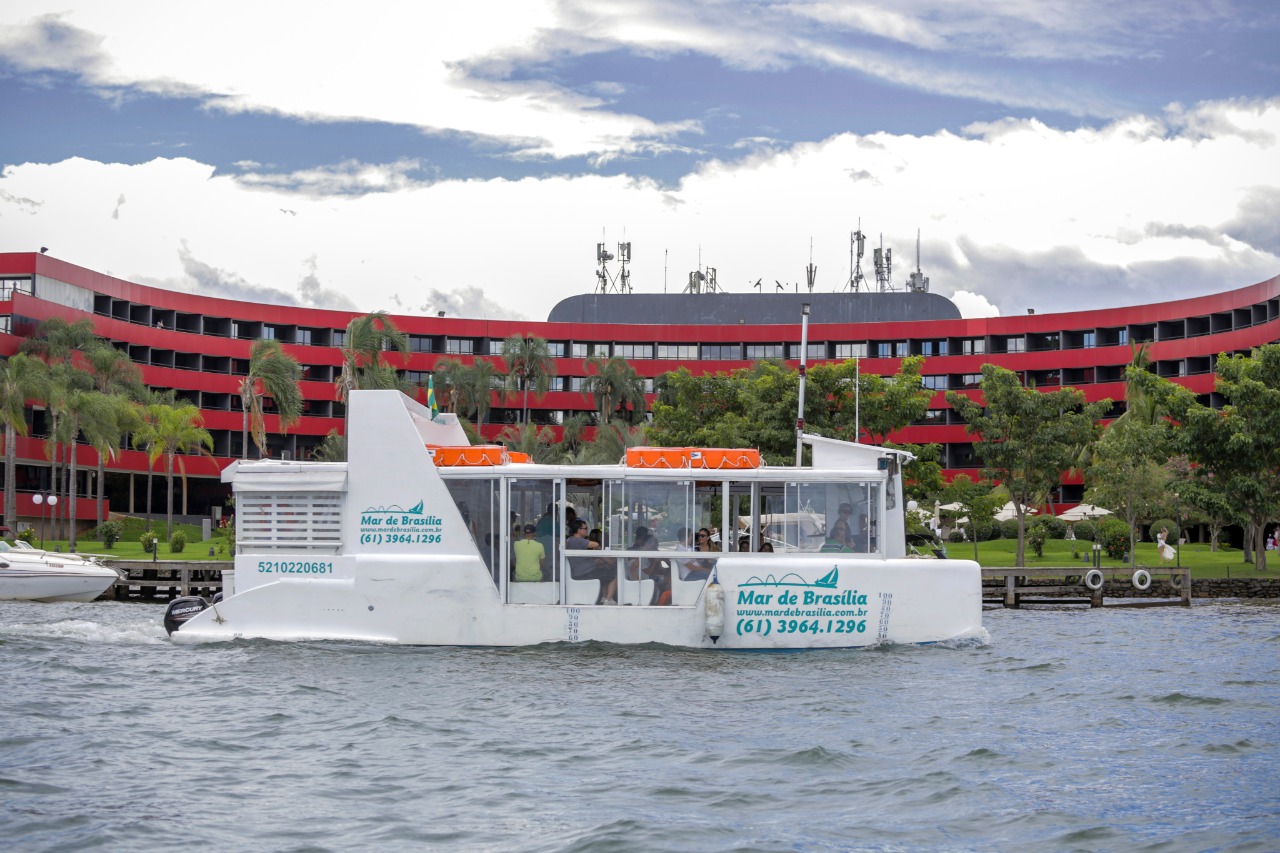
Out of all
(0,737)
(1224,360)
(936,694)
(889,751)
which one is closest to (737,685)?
(936,694)

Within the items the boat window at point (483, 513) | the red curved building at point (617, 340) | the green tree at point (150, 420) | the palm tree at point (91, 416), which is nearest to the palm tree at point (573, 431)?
the red curved building at point (617, 340)

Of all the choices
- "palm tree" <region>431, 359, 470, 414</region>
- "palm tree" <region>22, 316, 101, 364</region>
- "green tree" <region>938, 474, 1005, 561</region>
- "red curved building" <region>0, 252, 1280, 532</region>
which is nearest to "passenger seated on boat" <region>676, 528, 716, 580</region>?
"green tree" <region>938, 474, 1005, 561</region>

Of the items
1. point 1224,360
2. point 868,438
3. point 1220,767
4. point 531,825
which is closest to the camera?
point 531,825

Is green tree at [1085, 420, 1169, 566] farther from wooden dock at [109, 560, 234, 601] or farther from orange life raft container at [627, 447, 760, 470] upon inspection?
orange life raft container at [627, 447, 760, 470]

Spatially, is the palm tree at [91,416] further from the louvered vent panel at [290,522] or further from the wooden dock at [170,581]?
the louvered vent panel at [290,522]

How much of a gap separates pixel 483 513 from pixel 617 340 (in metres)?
83.8

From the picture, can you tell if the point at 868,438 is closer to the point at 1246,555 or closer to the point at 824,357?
the point at 1246,555

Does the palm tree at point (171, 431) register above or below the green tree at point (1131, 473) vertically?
above

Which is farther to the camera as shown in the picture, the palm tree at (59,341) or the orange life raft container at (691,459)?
the palm tree at (59,341)

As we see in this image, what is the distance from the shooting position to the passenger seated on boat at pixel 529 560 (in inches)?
886

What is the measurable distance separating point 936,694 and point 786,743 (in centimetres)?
419

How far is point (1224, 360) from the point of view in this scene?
2210 inches

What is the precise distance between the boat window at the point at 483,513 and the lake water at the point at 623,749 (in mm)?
1566

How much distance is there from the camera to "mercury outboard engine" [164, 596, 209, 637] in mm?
23734
